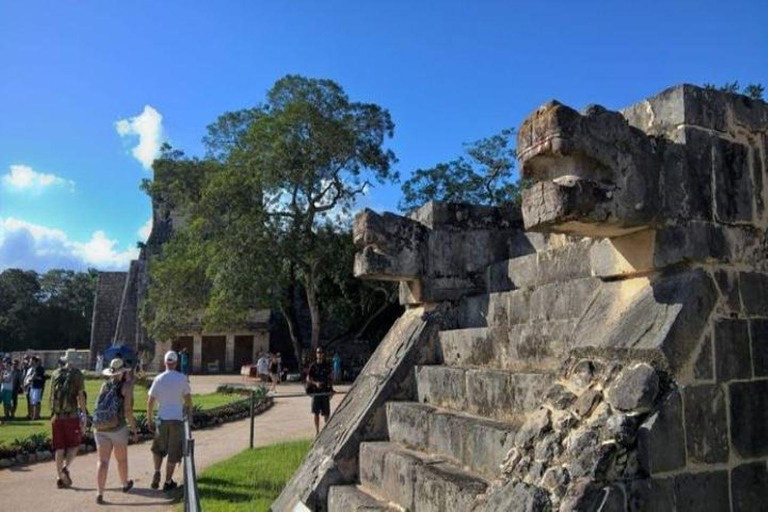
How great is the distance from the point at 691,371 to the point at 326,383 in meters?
8.63

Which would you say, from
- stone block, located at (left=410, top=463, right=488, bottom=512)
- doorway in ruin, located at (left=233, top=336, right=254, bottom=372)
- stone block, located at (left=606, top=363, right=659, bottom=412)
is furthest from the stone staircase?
doorway in ruin, located at (left=233, top=336, right=254, bottom=372)

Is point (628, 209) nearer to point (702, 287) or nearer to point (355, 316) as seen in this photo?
point (702, 287)

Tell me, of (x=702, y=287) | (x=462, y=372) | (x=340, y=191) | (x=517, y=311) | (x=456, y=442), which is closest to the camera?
(x=702, y=287)

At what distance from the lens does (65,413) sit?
797 centimetres

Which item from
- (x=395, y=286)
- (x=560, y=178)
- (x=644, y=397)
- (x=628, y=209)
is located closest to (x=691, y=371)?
(x=644, y=397)

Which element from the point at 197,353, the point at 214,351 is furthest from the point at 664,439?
the point at 214,351

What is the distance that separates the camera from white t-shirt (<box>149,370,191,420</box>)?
24.5 feet

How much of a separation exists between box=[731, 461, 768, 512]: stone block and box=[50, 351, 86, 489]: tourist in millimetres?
7357

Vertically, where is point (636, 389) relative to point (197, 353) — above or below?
above

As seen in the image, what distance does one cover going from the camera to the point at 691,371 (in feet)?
9.29

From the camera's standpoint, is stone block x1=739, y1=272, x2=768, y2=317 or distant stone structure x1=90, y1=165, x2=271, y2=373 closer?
stone block x1=739, y1=272, x2=768, y2=317

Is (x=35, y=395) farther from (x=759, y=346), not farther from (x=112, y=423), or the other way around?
(x=759, y=346)

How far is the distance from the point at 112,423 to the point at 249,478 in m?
1.69

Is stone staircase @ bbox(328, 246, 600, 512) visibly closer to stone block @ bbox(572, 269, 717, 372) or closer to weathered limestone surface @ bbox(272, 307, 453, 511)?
weathered limestone surface @ bbox(272, 307, 453, 511)
